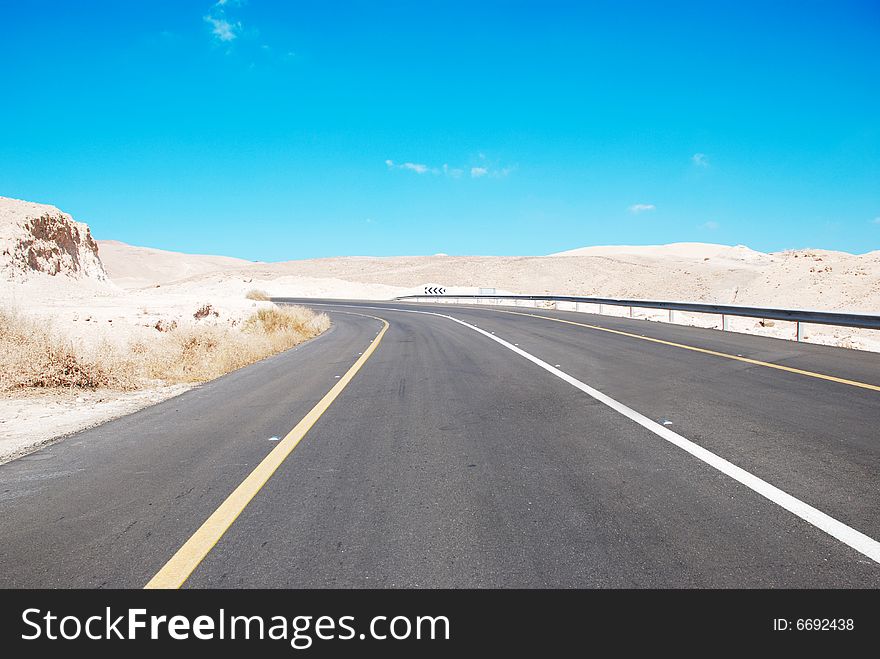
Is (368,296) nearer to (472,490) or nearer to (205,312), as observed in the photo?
(205,312)

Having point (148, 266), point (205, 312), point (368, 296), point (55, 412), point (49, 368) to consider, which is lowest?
point (55, 412)

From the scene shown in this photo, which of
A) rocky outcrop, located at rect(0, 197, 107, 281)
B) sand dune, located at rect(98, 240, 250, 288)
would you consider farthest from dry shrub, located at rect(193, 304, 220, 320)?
sand dune, located at rect(98, 240, 250, 288)

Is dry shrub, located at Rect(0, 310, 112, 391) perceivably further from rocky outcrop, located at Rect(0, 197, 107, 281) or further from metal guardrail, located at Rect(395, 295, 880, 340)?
rocky outcrop, located at Rect(0, 197, 107, 281)

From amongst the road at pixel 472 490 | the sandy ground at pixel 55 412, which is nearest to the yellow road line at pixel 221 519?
the road at pixel 472 490

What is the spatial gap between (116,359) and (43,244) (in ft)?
76.3

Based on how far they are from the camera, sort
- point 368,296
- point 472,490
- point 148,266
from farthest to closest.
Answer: point 148,266
point 368,296
point 472,490

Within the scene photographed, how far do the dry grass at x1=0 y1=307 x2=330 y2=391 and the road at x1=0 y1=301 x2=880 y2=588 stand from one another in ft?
7.36

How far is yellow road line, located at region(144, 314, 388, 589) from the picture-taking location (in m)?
3.11

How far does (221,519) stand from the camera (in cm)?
388

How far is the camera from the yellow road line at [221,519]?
311cm

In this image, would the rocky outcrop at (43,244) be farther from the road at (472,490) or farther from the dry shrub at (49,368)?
the road at (472,490)

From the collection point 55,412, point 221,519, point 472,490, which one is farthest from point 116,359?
point 472,490
